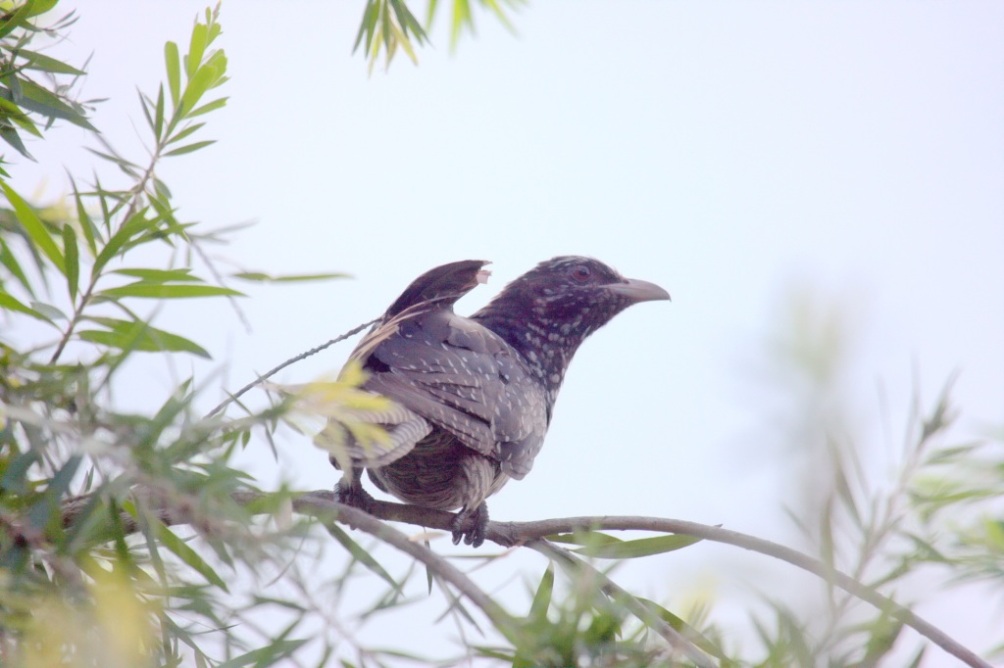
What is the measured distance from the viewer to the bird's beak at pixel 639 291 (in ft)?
19.0

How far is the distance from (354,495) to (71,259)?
1555 mm

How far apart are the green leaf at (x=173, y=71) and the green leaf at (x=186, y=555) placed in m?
1.52

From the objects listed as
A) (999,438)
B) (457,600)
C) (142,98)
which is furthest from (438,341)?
(999,438)

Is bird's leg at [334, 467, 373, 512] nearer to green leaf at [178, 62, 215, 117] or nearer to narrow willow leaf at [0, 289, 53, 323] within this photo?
green leaf at [178, 62, 215, 117]

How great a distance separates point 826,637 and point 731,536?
1.29 meters

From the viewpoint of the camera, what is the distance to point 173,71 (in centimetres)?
338

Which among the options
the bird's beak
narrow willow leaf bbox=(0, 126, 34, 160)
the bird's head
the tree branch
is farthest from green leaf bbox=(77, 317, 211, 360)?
the bird's beak

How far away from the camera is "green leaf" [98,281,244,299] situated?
2701 millimetres

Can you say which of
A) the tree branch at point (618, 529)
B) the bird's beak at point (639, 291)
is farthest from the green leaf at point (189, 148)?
the bird's beak at point (639, 291)

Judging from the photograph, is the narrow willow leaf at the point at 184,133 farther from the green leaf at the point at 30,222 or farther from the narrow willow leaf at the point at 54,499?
the narrow willow leaf at the point at 54,499

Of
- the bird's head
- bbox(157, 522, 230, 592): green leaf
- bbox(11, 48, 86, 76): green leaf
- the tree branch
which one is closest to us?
the tree branch

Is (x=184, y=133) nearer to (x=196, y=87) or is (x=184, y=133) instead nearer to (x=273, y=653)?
(x=196, y=87)

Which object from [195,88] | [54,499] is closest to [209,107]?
[195,88]

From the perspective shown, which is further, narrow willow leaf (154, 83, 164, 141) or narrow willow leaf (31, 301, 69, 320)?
narrow willow leaf (154, 83, 164, 141)
